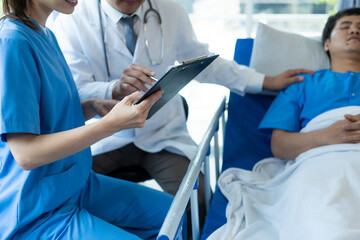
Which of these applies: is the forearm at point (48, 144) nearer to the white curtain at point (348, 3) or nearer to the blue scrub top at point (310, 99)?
the blue scrub top at point (310, 99)

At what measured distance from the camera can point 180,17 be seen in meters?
1.79

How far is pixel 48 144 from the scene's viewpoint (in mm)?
932

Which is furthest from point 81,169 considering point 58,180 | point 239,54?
point 239,54

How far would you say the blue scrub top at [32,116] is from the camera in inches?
35.9

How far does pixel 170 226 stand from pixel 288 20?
4.13 metres

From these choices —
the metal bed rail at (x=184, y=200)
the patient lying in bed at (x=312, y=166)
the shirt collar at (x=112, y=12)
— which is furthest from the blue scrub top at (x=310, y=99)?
the shirt collar at (x=112, y=12)

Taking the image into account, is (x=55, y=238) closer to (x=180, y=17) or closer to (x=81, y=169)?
(x=81, y=169)

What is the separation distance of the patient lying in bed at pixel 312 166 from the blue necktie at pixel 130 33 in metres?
0.68

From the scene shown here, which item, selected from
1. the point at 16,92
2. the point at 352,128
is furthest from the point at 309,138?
the point at 16,92

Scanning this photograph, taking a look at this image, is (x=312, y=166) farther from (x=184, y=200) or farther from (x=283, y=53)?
(x=283, y=53)

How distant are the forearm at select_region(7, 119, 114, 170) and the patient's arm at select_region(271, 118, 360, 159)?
90 cm

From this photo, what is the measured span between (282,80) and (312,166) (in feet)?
2.10

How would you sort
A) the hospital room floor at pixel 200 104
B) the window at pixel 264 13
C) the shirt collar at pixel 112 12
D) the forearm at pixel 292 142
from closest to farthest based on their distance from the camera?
the forearm at pixel 292 142 → the shirt collar at pixel 112 12 → the hospital room floor at pixel 200 104 → the window at pixel 264 13

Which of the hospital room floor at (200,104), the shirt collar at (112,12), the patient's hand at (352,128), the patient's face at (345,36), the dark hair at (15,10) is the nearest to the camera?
the dark hair at (15,10)
